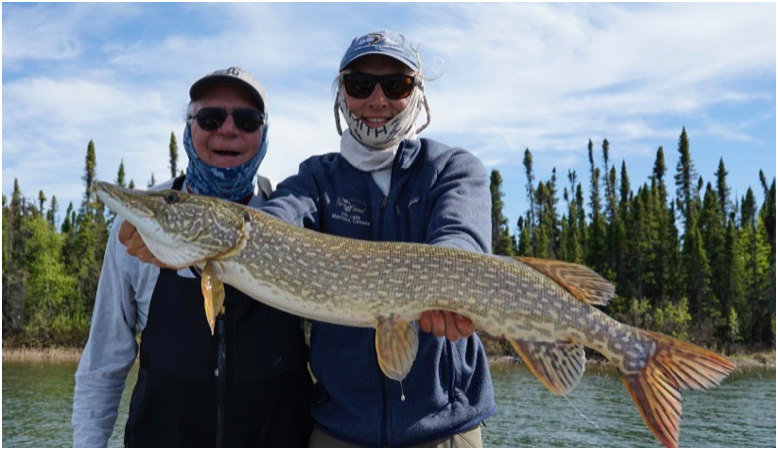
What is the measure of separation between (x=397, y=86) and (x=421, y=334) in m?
1.32

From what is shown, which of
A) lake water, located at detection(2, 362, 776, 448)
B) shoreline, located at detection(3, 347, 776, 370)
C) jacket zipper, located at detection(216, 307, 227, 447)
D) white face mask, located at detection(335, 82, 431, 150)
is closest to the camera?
jacket zipper, located at detection(216, 307, 227, 447)

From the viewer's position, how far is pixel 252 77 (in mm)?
3895

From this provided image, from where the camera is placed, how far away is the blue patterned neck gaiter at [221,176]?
3.73 meters

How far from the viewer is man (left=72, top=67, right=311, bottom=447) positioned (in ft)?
11.1

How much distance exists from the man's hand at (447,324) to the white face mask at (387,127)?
3.34 ft

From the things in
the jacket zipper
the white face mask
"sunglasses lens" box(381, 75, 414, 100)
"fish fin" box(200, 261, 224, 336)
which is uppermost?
"sunglasses lens" box(381, 75, 414, 100)

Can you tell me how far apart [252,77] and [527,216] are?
246 ft

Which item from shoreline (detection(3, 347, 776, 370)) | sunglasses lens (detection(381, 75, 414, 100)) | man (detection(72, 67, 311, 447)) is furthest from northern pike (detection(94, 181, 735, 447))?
shoreline (detection(3, 347, 776, 370))

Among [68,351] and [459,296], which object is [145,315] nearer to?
[459,296]

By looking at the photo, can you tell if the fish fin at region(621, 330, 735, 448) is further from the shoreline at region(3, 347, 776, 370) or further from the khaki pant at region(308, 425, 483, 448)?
the shoreline at region(3, 347, 776, 370)

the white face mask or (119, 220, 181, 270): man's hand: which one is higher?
the white face mask

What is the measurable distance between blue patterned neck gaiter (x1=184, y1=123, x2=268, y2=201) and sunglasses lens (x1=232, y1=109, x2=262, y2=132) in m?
0.09

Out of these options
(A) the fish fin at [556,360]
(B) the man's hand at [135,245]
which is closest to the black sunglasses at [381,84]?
(B) the man's hand at [135,245]

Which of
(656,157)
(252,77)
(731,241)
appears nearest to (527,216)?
(656,157)
